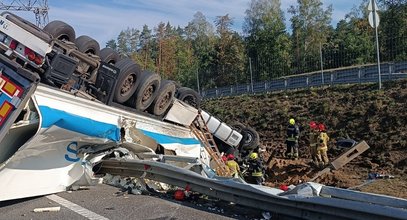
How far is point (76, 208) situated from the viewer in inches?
162

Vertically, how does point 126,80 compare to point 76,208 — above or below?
above

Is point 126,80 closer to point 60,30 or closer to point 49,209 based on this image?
point 60,30

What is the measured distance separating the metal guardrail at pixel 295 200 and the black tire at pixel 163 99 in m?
2.37

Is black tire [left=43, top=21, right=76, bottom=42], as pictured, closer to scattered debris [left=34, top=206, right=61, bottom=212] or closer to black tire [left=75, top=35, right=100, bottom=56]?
black tire [left=75, top=35, right=100, bottom=56]

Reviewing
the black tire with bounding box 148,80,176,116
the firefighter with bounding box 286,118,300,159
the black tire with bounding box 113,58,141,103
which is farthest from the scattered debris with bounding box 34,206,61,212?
the firefighter with bounding box 286,118,300,159

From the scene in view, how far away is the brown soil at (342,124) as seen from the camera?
10125 mm

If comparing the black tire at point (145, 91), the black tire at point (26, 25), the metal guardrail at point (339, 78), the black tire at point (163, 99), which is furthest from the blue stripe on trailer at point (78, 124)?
the metal guardrail at point (339, 78)

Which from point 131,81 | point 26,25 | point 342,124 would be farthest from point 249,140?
point 26,25

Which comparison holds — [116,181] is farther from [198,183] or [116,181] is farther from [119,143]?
[198,183]

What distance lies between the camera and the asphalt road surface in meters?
3.74

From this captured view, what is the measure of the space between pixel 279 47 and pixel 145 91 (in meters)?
38.8

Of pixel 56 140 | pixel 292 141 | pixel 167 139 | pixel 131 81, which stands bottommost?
pixel 292 141

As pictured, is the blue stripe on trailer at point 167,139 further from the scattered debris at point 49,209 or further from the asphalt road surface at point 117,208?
the scattered debris at point 49,209

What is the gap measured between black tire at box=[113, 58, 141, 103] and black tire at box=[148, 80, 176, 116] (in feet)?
1.75
